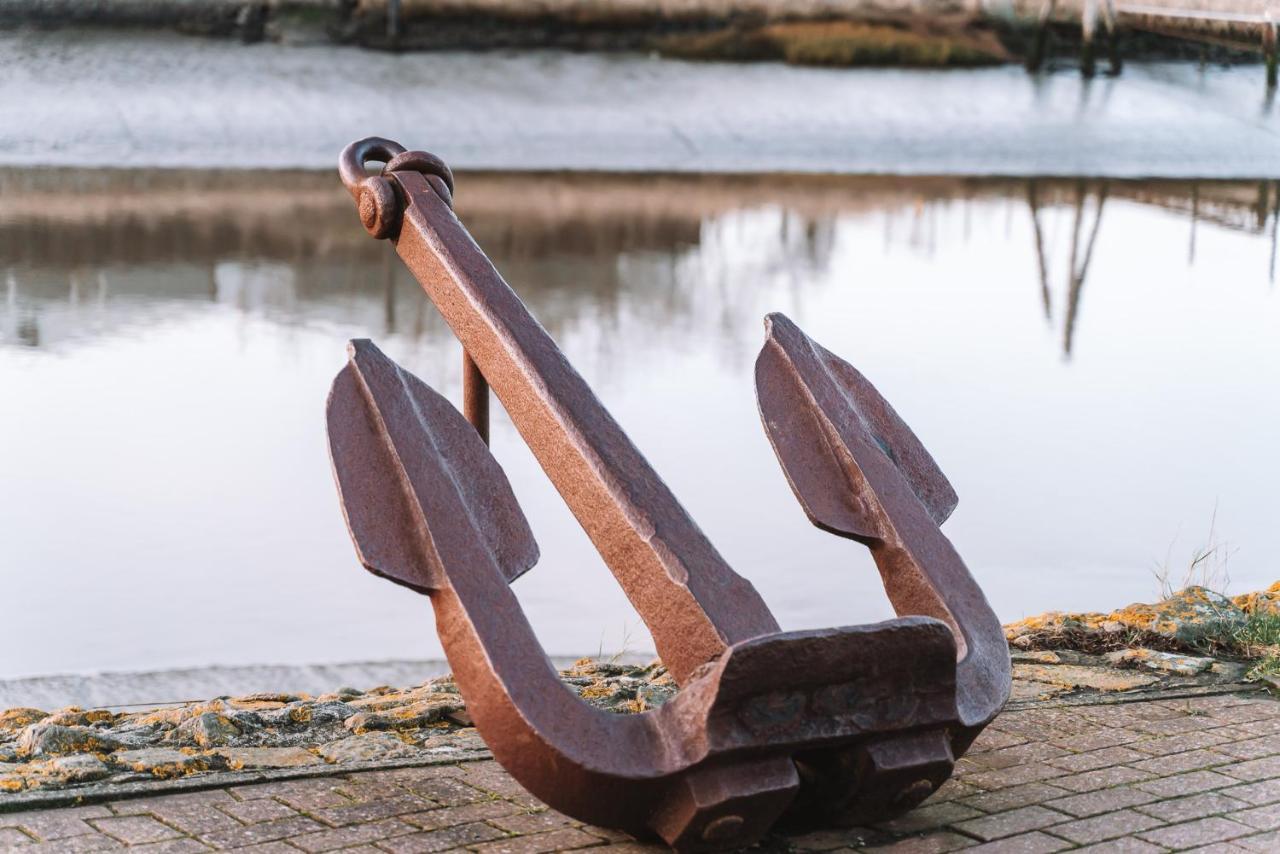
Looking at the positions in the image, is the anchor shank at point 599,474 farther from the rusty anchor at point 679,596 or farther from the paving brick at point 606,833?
the paving brick at point 606,833

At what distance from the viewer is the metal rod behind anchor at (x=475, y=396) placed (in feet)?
9.37

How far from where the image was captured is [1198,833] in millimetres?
2406

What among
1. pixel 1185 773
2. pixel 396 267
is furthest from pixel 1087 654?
pixel 396 267

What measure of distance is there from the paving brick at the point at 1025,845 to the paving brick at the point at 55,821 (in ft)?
4.05

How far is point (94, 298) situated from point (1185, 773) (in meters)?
7.45

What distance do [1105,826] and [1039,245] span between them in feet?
32.4

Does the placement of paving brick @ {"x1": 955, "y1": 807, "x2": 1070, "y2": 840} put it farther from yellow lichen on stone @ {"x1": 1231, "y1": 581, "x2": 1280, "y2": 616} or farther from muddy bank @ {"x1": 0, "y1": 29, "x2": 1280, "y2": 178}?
muddy bank @ {"x1": 0, "y1": 29, "x2": 1280, "y2": 178}

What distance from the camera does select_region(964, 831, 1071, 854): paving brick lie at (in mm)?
2328

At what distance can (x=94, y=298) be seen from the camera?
897 centimetres

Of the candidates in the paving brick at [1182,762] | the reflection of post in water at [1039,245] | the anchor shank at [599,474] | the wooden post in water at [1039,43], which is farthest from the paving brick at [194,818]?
the wooden post in water at [1039,43]

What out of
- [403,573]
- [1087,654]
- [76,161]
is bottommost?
[76,161]

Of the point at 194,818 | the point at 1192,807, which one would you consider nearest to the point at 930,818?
the point at 1192,807

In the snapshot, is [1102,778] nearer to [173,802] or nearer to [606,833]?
[606,833]

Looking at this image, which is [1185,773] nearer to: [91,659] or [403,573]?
[403,573]
